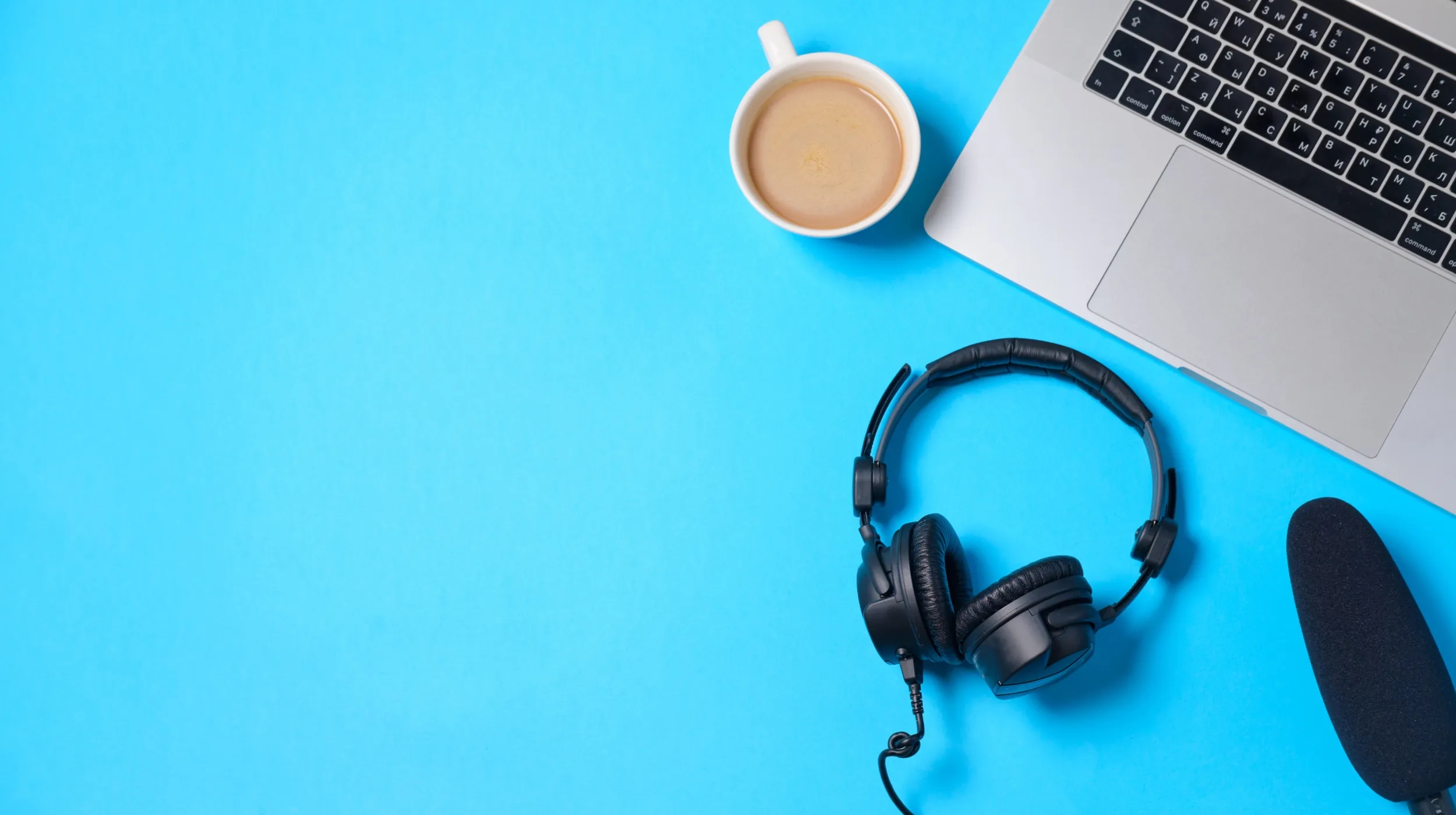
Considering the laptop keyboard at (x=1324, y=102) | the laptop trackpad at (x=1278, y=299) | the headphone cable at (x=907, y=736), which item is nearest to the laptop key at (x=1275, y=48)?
the laptop keyboard at (x=1324, y=102)

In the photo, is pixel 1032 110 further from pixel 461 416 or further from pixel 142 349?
pixel 142 349

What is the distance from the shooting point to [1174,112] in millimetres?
904

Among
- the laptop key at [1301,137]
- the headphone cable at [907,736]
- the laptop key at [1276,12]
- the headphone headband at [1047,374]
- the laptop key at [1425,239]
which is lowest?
the headphone cable at [907,736]

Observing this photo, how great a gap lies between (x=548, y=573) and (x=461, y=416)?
→ 0.19 m

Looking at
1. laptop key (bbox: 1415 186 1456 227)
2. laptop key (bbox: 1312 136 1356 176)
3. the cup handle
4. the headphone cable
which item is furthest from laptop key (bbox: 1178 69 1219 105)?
the headphone cable

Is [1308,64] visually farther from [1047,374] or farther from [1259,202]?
[1047,374]

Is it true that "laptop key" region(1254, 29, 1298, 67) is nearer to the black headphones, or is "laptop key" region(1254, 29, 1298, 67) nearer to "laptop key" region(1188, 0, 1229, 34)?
"laptop key" region(1188, 0, 1229, 34)

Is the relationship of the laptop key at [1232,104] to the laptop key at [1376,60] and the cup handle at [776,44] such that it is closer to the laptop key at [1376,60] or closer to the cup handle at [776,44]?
the laptop key at [1376,60]

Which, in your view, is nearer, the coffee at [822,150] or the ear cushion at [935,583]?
the ear cushion at [935,583]

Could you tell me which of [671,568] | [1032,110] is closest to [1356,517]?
[1032,110]

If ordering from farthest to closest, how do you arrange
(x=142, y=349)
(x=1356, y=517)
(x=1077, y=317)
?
1. (x=142, y=349)
2. (x=1077, y=317)
3. (x=1356, y=517)

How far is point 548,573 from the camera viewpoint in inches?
39.5

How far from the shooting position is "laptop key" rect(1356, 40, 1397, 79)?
878 millimetres

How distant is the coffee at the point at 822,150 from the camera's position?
91 cm
